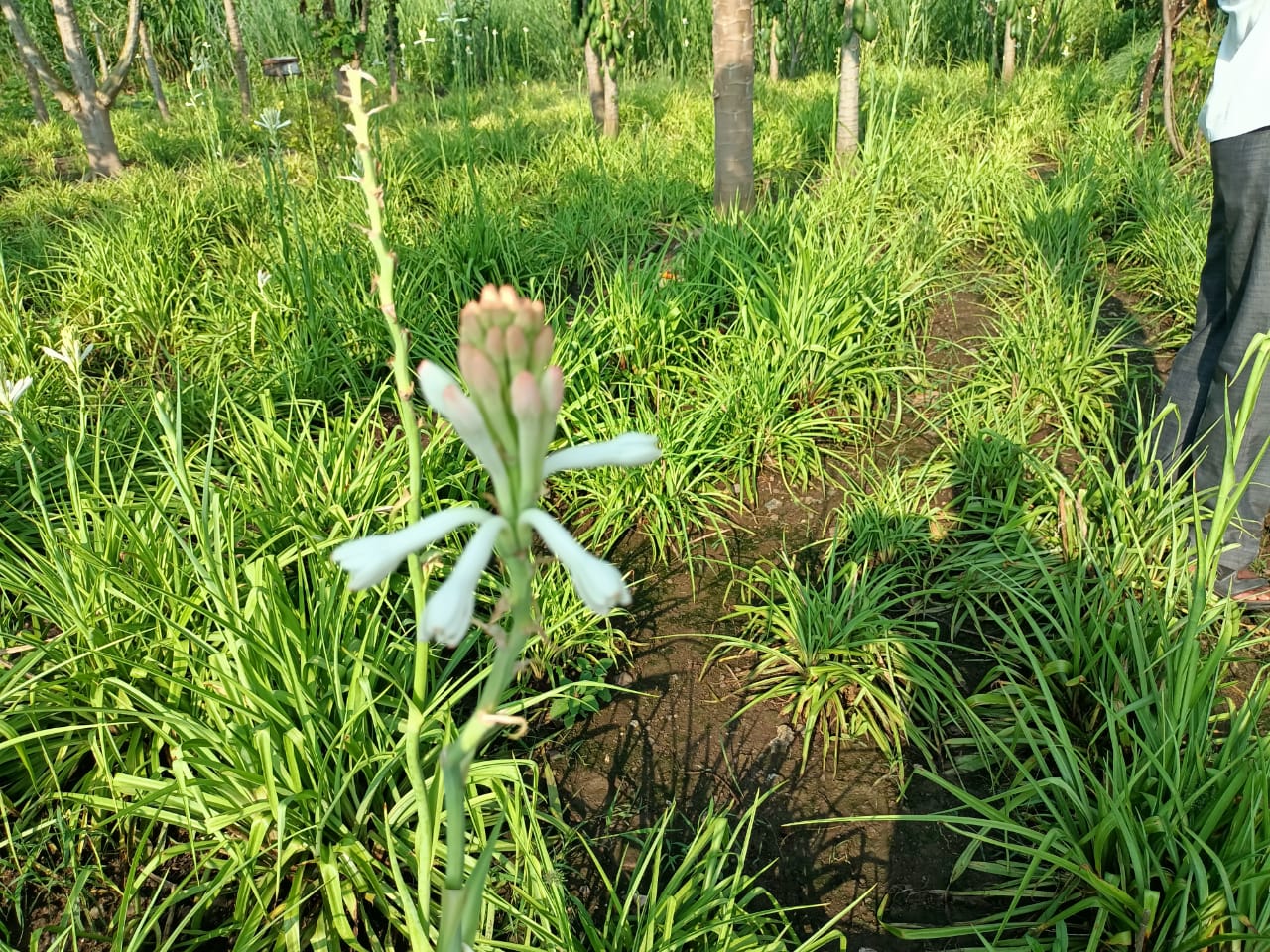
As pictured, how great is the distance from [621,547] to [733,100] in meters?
2.18

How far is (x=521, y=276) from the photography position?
3.51 meters

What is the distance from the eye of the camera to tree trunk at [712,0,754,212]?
3.44 meters

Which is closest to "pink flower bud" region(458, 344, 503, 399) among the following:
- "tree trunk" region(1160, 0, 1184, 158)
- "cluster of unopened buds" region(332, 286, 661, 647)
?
"cluster of unopened buds" region(332, 286, 661, 647)

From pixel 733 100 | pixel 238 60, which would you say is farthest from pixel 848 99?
pixel 238 60

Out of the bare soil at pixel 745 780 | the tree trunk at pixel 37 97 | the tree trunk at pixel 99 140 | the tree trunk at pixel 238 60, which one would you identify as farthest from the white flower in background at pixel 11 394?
the tree trunk at pixel 37 97

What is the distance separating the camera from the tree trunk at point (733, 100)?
3443 mm

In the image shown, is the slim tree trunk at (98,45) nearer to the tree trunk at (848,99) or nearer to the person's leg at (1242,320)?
the tree trunk at (848,99)

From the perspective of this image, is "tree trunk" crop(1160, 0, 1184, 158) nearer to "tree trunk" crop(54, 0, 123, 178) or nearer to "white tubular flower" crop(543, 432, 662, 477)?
"white tubular flower" crop(543, 432, 662, 477)

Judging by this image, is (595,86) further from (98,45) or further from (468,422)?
(468,422)

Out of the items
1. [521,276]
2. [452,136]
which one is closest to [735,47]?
[521,276]

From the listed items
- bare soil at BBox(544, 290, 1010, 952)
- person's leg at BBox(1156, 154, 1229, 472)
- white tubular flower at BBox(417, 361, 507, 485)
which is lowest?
bare soil at BBox(544, 290, 1010, 952)

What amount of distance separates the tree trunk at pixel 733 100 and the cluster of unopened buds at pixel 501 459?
3.29m

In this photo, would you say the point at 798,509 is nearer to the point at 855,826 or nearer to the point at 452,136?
the point at 855,826

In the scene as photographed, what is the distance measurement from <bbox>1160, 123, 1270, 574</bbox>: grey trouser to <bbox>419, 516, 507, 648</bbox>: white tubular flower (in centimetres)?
199
